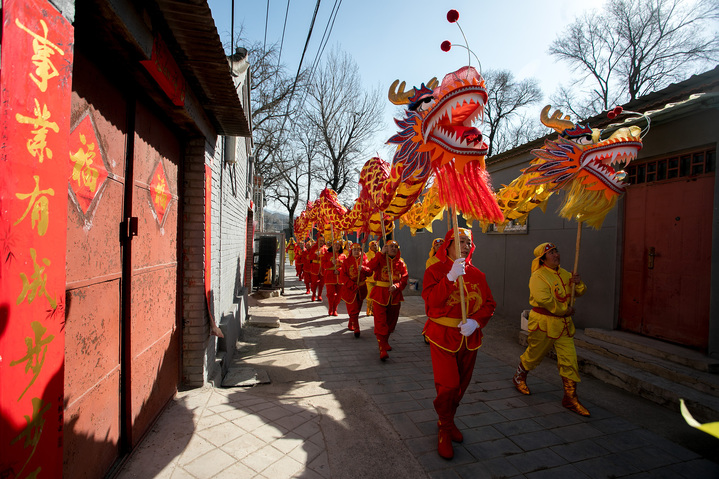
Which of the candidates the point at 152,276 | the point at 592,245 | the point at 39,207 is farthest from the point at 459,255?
the point at 592,245

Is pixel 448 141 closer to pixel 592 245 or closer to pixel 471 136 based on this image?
pixel 471 136

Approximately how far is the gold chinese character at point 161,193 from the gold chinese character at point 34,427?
1.99 m

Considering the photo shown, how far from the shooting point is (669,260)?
4.99m

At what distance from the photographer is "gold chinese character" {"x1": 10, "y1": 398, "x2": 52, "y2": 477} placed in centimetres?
125

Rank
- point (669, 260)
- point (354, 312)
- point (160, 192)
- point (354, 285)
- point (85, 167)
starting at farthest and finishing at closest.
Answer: point (354, 285)
point (354, 312)
point (669, 260)
point (160, 192)
point (85, 167)

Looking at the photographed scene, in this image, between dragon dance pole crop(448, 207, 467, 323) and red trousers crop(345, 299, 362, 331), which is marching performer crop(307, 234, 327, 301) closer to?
red trousers crop(345, 299, 362, 331)

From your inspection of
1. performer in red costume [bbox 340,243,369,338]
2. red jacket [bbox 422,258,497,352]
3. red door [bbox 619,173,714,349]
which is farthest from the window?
performer in red costume [bbox 340,243,369,338]

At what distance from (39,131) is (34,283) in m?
0.53

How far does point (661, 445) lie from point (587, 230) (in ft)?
12.4

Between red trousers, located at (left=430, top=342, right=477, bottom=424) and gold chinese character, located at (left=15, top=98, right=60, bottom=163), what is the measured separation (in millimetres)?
2875

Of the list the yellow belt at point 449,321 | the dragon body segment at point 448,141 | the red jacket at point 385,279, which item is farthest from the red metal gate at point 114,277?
the red jacket at point 385,279

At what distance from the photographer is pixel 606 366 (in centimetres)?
466

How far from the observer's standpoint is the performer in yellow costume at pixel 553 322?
153 inches

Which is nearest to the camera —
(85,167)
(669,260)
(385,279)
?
(85,167)
